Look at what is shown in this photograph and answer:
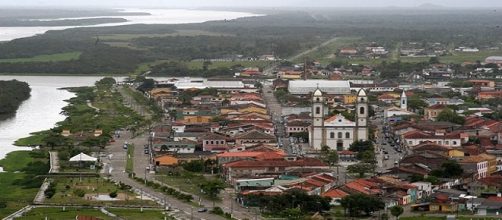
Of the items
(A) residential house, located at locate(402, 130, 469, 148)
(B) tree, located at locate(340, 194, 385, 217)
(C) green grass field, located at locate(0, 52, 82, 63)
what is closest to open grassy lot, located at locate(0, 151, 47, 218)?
(B) tree, located at locate(340, 194, 385, 217)

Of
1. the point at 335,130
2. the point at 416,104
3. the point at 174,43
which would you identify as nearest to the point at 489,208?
the point at 335,130

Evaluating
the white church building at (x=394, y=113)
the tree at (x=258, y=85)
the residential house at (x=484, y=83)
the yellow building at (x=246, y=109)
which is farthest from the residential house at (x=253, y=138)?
the residential house at (x=484, y=83)

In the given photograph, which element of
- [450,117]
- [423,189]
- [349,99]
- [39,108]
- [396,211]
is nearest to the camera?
A: [396,211]

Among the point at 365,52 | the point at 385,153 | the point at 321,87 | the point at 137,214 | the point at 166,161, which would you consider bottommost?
the point at 365,52

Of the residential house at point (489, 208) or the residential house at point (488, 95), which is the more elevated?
the residential house at point (489, 208)

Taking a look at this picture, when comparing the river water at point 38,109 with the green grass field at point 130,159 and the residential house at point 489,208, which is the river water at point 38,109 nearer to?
the green grass field at point 130,159

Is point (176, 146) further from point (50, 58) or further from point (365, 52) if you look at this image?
point (365, 52)

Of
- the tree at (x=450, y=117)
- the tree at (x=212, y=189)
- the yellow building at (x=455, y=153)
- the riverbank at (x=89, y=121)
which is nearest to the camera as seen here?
the tree at (x=212, y=189)
